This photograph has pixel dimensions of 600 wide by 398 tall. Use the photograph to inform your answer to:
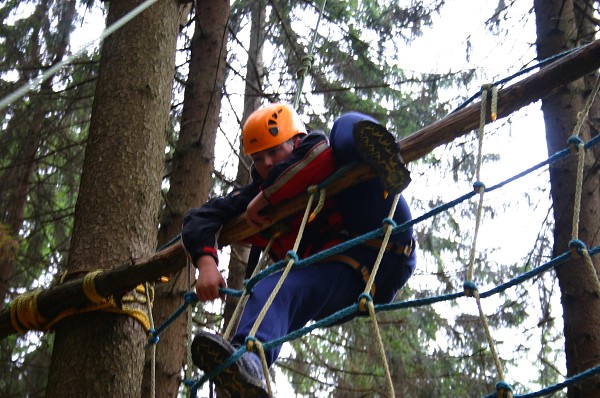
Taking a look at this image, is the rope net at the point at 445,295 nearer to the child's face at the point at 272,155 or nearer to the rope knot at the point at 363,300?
the rope knot at the point at 363,300

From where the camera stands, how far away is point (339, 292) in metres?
2.42

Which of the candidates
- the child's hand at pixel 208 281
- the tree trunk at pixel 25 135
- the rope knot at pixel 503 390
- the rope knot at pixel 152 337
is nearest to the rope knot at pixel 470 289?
the rope knot at pixel 503 390

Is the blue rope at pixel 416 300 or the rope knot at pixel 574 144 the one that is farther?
the rope knot at pixel 574 144

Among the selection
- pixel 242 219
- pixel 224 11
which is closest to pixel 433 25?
pixel 224 11

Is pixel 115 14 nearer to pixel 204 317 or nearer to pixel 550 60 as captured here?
pixel 550 60

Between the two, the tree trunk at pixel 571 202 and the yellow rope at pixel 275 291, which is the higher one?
the tree trunk at pixel 571 202

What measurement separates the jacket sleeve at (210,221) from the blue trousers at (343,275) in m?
0.21

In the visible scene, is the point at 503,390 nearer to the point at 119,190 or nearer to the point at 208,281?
the point at 208,281

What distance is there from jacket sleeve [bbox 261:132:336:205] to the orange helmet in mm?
239

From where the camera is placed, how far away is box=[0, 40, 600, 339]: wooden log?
1993 mm

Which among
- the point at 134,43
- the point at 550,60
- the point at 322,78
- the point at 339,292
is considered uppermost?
the point at 322,78

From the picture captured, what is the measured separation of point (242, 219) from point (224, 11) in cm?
260

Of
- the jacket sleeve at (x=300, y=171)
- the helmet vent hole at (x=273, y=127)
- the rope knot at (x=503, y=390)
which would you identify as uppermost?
the helmet vent hole at (x=273, y=127)

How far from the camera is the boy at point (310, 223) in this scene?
7.11 ft
